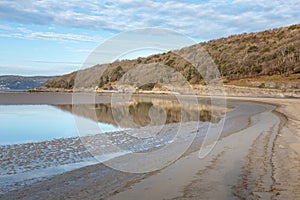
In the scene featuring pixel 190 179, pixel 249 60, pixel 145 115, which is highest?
pixel 249 60

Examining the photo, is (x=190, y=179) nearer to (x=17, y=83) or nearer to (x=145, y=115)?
(x=145, y=115)

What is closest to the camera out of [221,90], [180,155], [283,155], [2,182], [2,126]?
[2,182]

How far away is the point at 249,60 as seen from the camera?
2290 inches

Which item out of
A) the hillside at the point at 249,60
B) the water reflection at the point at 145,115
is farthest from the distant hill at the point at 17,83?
the water reflection at the point at 145,115

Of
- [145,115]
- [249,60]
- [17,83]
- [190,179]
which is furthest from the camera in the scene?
[17,83]

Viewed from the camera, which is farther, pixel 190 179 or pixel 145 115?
pixel 145 115

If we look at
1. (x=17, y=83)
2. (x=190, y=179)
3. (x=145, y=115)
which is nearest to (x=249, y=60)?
(x=145, y=115)

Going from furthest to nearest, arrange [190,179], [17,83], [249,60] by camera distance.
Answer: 1. [17,83]
2. [249,60]
3. [190,179]

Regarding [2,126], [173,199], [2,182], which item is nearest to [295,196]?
[173,199]

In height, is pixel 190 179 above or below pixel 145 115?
above

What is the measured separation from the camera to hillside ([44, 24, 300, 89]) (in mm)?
49906

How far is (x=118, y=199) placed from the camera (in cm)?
549

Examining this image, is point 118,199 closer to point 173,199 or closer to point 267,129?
point 173,199

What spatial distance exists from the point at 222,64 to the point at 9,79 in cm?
11227
